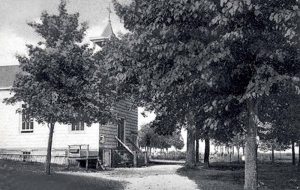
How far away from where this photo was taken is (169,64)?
37.0 ft

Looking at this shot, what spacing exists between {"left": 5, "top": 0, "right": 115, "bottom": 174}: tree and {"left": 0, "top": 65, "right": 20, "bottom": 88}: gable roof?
12.9 m

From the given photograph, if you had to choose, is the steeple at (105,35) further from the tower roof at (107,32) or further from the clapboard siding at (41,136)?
the clapboard siding at (41,136)

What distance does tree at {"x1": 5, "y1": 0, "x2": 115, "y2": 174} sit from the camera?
17.5 metres

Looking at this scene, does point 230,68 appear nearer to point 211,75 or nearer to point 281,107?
point 211,75

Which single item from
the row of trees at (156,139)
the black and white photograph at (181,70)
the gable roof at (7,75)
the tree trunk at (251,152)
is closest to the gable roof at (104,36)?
the gable roof at (7,75)

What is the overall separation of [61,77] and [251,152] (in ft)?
30.8

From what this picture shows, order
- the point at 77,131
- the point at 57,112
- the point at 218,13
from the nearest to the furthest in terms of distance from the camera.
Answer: the point at 218,13
the point at 57,112
the point at 77,131

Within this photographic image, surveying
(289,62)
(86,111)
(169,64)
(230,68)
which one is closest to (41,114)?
(86,111)

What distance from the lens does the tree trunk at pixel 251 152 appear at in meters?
11.3

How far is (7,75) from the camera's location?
31.8m

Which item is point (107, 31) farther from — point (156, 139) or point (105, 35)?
point (156, 139)

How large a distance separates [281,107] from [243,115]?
119 inches

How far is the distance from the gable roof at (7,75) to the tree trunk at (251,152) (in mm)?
22681

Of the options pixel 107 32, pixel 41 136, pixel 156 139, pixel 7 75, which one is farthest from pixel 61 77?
pixel 156 139
